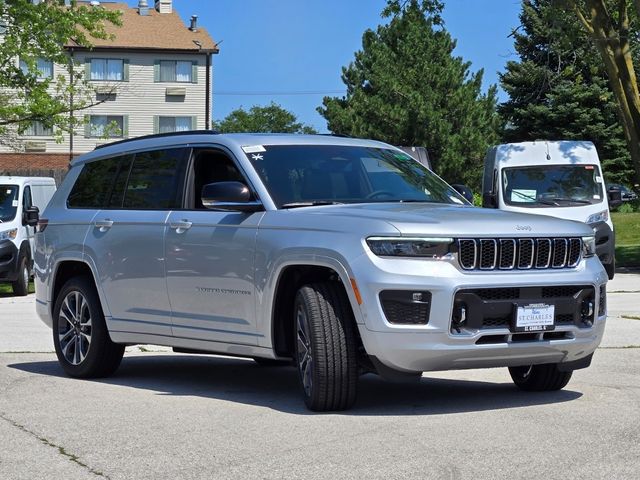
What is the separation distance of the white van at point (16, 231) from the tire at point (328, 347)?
1488cm

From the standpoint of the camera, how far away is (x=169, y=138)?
9.85 m

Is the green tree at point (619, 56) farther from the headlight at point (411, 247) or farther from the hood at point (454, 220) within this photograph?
the headlight at point (411, 247)

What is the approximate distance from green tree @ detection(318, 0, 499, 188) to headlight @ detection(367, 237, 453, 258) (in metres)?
50.4

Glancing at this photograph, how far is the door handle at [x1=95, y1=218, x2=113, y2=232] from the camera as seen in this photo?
998cm

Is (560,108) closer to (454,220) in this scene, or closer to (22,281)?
(22,281)

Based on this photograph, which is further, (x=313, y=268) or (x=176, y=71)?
(x=176, y=71)

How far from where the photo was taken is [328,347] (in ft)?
25.5

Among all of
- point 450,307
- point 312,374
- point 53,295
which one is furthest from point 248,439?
point 53,295

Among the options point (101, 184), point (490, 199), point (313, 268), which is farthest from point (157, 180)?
point (490, 199)

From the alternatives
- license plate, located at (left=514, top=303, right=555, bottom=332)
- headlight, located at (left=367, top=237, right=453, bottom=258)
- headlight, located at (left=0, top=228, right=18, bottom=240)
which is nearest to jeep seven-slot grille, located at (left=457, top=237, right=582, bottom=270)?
headlight, located at (left=367, top=237, right=453, bottom=258)

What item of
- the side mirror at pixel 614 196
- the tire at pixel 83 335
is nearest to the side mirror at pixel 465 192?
the tire at pixel 83 335

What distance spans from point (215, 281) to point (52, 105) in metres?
24.1

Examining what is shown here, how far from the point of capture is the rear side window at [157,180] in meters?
9.53

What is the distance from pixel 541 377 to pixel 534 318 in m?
1.11
